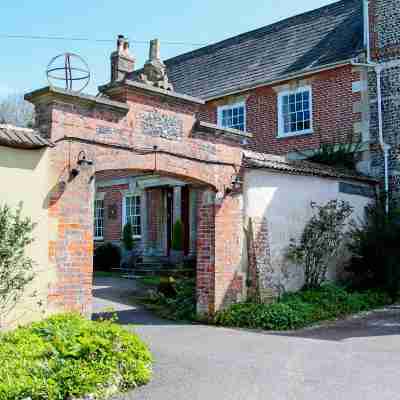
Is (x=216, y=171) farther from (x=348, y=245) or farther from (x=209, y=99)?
(x=209, y=99)

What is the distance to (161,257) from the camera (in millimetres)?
20328

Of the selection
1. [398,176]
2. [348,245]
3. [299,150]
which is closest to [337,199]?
[348,245]

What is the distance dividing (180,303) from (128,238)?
9835mm

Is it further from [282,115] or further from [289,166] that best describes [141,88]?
[282,115]

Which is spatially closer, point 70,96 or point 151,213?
point 70,96

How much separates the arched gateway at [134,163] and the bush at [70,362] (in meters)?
1.64

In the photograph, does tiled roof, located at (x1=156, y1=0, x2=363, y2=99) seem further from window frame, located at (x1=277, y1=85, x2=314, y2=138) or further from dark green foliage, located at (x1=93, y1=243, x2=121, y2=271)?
dark green foliage, located at (x1=93, y1=243, x2=121, y2=271)

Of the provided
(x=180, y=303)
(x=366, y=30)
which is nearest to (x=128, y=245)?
(x=180, y=303)

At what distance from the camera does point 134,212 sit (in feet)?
71.8

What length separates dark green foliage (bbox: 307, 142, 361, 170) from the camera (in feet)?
53.5

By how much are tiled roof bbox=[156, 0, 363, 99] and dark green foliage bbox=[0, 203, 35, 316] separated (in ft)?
39.9

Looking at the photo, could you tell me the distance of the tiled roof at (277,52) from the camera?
17.8m

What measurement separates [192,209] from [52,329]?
511 inches

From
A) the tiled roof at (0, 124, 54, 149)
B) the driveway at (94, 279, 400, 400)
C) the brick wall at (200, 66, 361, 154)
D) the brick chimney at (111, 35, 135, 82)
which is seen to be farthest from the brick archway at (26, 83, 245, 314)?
the brick wall at (200, 66, 361, 154)
